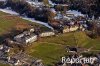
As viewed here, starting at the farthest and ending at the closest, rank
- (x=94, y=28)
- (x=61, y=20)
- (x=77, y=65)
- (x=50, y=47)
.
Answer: (x=61, y=20)
(x=94, y=28)
(x=50, y=47)
(x=77, y=65)

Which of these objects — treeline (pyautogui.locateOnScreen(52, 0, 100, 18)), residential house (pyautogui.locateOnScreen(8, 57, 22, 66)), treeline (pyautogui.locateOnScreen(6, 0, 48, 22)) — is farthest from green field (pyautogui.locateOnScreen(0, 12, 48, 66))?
treeline (pyautogui.locateOnScreen(52, 0, 100, 18))

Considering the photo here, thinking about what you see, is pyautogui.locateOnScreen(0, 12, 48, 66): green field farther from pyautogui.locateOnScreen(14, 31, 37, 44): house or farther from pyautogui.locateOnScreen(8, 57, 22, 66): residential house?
pyautogui.locateOnScreen(8, 57, 22, 66): residential house

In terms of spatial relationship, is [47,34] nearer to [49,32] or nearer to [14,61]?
[49,32]

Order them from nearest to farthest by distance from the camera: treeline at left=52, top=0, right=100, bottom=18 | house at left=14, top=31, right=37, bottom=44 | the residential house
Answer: the residential house → house at left=14, top=31, right=37, bottom=44 → treeline at left=52, top=0, right=100, bottom=18

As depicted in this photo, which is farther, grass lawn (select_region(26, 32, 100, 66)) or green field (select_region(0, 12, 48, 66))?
green field (select_region(0, 12, 48, 66))

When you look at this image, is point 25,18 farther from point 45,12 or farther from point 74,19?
point 74,19

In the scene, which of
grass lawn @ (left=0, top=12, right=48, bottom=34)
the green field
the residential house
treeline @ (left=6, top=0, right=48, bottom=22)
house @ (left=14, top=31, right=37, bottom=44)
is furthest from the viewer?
treeline @ (left=6, top=0, right=48, bottom=22)

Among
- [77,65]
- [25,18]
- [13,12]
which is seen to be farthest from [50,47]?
[13,12]

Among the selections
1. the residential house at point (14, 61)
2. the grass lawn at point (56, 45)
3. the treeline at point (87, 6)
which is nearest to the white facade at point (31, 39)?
the grass lawn at point (56, 45)
